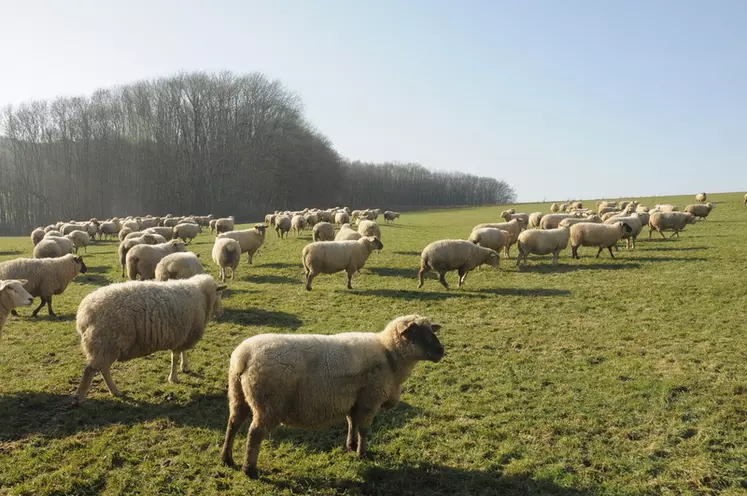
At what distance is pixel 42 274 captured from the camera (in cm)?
1206

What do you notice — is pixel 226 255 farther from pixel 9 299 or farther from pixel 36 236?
pixel 36 236

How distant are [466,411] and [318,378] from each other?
9.12 ft

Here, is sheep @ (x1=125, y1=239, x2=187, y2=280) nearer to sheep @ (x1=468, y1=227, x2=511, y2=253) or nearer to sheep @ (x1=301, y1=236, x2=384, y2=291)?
sheep @ (x1=301, y1=236, x2=384, y2=291)

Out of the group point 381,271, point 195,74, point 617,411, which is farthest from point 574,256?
point 195,74

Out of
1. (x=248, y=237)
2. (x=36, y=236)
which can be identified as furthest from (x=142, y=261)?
(x=36, y=236)

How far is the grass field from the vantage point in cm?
512

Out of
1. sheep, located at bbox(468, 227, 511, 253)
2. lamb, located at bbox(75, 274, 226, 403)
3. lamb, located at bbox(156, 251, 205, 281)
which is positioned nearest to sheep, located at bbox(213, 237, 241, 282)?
lamb, located at bbox(156, 251, 205, 281)

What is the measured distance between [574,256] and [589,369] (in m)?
13.1

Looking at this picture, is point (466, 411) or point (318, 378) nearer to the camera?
point (318, 378)

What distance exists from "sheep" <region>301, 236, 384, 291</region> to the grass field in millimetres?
2526

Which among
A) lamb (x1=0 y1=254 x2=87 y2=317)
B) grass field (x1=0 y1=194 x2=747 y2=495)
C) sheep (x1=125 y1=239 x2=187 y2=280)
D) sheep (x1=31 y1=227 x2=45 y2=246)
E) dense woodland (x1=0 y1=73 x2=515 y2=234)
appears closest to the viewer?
grass field (x1=0 y1=194 x2=747 y2=495)

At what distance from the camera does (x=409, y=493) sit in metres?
4.94

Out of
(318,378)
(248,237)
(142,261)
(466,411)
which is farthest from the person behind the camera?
(248,237)

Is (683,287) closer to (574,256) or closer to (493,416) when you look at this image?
(574,256)
